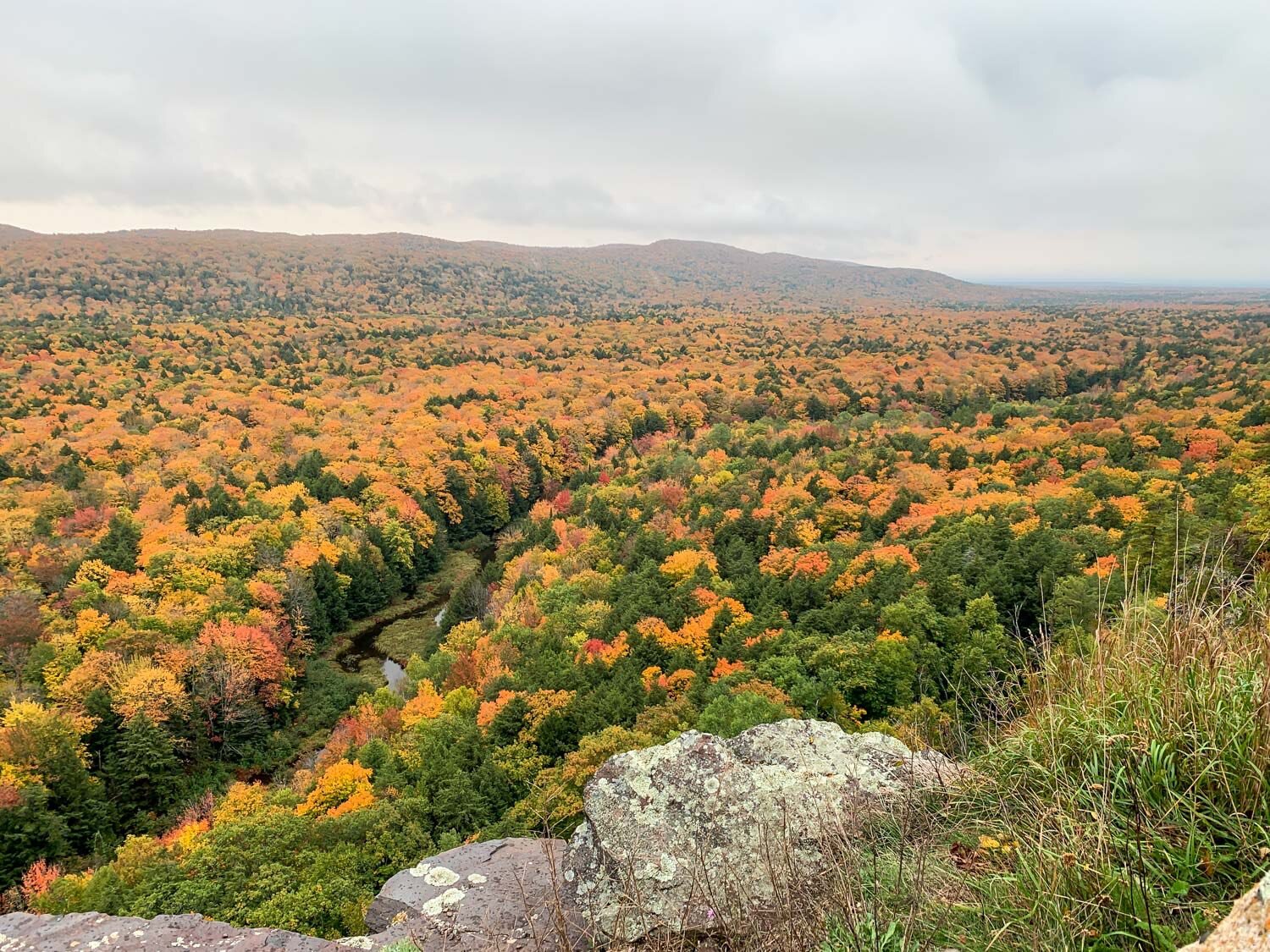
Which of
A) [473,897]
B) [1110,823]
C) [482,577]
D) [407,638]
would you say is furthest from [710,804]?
[407,638]

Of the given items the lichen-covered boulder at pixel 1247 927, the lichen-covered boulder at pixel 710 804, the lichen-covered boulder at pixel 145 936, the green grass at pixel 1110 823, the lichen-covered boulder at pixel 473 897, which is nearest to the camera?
the lichen-covered boulder at pixel 1247 927

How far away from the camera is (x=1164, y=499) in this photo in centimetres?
2909

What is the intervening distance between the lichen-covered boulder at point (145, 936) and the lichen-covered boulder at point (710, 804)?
3.82 meters

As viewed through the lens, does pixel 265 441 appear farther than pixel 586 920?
Yes

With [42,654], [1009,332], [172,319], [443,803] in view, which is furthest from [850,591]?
[172,319]

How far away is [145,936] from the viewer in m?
9.23

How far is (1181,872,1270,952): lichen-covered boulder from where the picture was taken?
2463 mm

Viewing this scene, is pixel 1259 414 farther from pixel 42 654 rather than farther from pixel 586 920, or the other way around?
pixel 42 654

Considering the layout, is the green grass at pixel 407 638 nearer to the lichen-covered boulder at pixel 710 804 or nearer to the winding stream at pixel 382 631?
the winding stream at pixel 382 631

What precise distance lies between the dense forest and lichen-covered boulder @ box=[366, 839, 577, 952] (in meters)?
1.35

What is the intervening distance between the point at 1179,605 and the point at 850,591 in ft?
82.3

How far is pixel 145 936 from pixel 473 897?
469 cm

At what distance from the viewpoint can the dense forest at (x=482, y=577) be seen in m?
19.6

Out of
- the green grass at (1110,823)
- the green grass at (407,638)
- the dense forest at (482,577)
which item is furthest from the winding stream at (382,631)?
the green grass at (1110,823)
